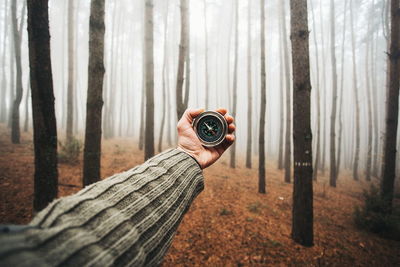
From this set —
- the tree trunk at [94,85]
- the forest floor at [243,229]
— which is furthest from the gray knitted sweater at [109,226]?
the forest floor at [243,229]

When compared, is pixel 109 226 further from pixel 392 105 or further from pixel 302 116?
pixel 392 105

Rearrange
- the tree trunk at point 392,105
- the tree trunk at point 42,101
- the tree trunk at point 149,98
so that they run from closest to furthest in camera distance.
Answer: the tree trunk at point 42,101 < the tree trunk at point 392,105 < the tree trunk at point 149,98

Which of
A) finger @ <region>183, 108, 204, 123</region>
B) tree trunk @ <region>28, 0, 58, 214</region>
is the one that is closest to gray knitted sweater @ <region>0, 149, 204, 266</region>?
finger @ <region>183, 108, 204, 123</region>

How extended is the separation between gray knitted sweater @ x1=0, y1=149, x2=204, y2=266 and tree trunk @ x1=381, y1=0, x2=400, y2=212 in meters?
8.33

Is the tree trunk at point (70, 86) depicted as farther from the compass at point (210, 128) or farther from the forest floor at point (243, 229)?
the compass at point (210, 128)

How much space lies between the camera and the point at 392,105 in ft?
20.3

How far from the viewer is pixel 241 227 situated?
207 inches

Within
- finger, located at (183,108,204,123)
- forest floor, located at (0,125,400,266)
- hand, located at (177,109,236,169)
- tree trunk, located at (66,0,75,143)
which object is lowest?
forest floor, located at (0,125,400,266)

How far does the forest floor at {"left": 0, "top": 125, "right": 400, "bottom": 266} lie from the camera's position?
411 centimetres

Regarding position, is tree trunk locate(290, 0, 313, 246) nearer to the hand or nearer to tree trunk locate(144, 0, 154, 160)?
the hand

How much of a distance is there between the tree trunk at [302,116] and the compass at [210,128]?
9.64 ft

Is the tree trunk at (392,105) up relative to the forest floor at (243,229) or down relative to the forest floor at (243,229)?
up

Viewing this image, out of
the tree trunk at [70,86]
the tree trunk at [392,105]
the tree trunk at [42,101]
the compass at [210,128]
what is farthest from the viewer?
the tree trunk at [70,86]

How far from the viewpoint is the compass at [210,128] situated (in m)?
2.07
